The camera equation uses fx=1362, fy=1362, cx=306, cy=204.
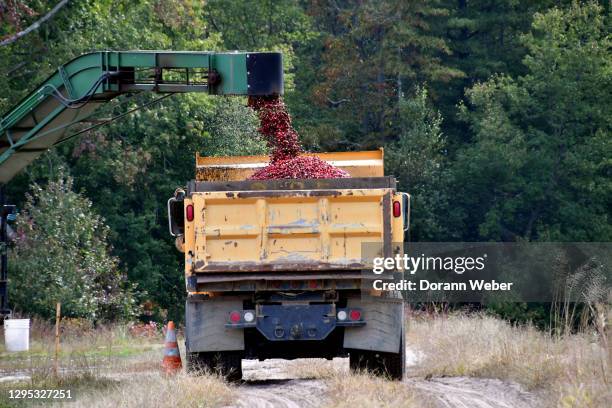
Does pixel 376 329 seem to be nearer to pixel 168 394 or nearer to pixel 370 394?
pixel 370 394

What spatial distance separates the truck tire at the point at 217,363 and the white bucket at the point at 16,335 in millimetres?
10834

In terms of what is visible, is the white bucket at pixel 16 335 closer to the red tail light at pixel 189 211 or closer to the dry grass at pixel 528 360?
the dry grass at pixel 528 360

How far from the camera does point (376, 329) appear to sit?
15367mm

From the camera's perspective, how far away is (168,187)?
41.1 meters

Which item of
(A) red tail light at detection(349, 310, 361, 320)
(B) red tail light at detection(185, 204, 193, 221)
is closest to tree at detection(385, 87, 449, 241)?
(A) red tail light at detection(349, 310, 361, 320)

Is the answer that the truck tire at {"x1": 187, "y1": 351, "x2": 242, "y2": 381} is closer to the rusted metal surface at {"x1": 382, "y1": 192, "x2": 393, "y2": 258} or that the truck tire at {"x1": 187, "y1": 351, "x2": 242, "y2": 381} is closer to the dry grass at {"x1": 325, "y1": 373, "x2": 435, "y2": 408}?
the dry grass at {"x1": 325, "y1": 373, "x2": 435, "y2": 408}

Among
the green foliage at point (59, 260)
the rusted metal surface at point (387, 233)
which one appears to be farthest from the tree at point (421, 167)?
the rusted metal surface at point (387, 233)

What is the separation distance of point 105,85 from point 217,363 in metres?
4.32

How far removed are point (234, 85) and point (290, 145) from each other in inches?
48.9

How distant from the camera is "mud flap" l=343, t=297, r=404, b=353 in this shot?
50.3ft

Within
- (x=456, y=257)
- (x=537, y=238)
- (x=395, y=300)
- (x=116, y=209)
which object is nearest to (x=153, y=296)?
(x=116, y=209)

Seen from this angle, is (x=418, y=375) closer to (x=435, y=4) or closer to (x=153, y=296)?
(x=153, y=296)

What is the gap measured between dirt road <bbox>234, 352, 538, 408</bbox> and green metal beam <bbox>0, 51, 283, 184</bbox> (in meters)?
3.87

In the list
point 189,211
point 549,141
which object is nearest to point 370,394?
point 189,211
